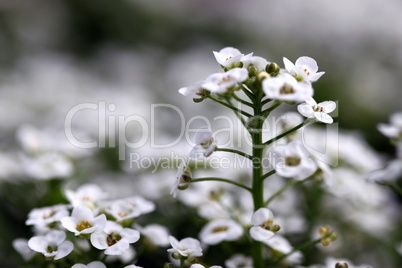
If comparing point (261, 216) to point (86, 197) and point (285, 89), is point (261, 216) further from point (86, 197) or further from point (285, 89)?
point (86, 197)

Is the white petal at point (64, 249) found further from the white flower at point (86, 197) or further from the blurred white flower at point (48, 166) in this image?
the blurred white flower at point (48, 166)

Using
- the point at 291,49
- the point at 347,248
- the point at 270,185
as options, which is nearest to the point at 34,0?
the point at 291,49

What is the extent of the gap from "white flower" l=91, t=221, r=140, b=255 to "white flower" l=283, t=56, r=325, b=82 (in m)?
0.45

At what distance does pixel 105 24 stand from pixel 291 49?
1230 millimetres

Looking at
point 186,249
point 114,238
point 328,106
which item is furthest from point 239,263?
point 328,106

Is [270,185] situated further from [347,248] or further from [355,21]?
[355,21]

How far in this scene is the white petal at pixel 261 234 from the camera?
943 millimetres

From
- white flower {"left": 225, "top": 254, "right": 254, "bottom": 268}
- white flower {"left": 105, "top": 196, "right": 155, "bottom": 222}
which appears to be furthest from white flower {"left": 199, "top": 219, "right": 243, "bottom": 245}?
white flower {"left": 105, "top": 196, "right": 155, "bottom": 222}

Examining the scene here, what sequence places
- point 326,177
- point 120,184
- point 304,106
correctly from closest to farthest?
point 304,106 < point 326,177 < point 120,184

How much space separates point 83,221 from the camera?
0.99 metres

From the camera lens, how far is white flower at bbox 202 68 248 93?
0.89 metres

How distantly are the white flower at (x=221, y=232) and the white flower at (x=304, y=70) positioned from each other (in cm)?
40

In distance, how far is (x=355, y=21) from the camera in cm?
330

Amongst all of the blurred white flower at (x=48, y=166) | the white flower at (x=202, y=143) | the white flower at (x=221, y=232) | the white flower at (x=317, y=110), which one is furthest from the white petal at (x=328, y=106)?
the blurred white flower at (x=48, y=166)
